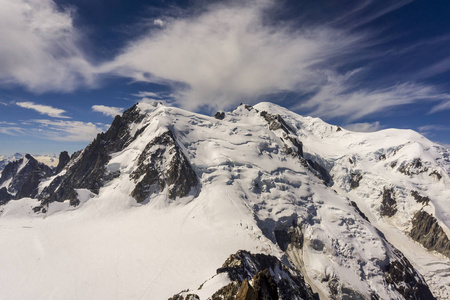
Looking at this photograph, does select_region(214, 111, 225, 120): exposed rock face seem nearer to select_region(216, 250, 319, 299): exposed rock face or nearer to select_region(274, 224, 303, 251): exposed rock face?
select_region(274, 224, 303, 251): exposed rock face

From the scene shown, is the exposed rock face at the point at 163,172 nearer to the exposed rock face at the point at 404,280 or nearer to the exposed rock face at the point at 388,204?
the exposed rock face at the point at 404,280

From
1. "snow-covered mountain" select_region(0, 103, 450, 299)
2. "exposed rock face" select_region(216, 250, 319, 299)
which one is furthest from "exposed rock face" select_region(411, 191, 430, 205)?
"exposed rock face" select_region(216, 250, 319, 299)

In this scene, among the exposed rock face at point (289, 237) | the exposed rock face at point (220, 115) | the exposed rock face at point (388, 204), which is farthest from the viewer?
the exposed rock face at point (220, 115)

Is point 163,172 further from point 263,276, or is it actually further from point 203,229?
point 263,276

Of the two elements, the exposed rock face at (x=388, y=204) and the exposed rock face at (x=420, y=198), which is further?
the exposed rock face at (x=388, y=204)

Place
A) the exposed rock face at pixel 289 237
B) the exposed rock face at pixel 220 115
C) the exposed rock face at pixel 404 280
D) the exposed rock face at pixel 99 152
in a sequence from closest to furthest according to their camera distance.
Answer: the exposed rock face at pixel 404 280
the exposed rock face at pixel 289 237
the exposed rock face at pixel 99 152
the exposed rock face at pixel 220 115

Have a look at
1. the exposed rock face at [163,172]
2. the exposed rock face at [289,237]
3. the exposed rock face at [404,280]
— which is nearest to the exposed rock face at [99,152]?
the exposed rock face at [163,172]

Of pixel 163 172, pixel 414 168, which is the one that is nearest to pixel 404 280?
pixel 163 172
